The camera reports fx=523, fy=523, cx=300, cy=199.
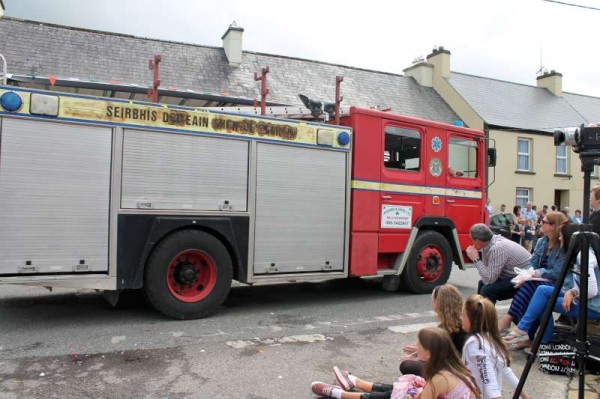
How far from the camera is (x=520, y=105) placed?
2536cm

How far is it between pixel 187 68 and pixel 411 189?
13341 millimetres

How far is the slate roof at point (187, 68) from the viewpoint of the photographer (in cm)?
1641

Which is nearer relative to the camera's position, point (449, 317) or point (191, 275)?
point (449, 317)

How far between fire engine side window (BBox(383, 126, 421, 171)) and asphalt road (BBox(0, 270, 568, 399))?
2.00 meters

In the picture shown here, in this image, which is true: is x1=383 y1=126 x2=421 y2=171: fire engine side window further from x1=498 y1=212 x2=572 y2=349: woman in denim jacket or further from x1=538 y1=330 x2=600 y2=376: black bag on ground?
x1=538 y1=330 x2=600 y2=376: black bag on ground

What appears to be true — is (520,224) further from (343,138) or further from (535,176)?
(343,138)

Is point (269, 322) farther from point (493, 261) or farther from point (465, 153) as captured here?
point (465, 153)

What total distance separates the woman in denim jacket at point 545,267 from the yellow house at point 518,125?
17435 millimetres

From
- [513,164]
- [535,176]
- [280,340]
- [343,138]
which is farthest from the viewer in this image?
[535,176]

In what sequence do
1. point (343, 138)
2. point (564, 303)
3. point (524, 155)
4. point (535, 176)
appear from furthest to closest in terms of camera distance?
point (535, 176) < point (524, 155) < point (343, 138) < point (564, 303)

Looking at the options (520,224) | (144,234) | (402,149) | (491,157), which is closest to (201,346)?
(144,234)

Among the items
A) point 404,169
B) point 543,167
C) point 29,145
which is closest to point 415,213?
point 404,169

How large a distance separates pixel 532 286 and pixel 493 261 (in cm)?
61

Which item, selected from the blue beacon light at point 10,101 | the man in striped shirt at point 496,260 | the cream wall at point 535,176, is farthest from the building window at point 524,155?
the blue beacon light at point 10,101
